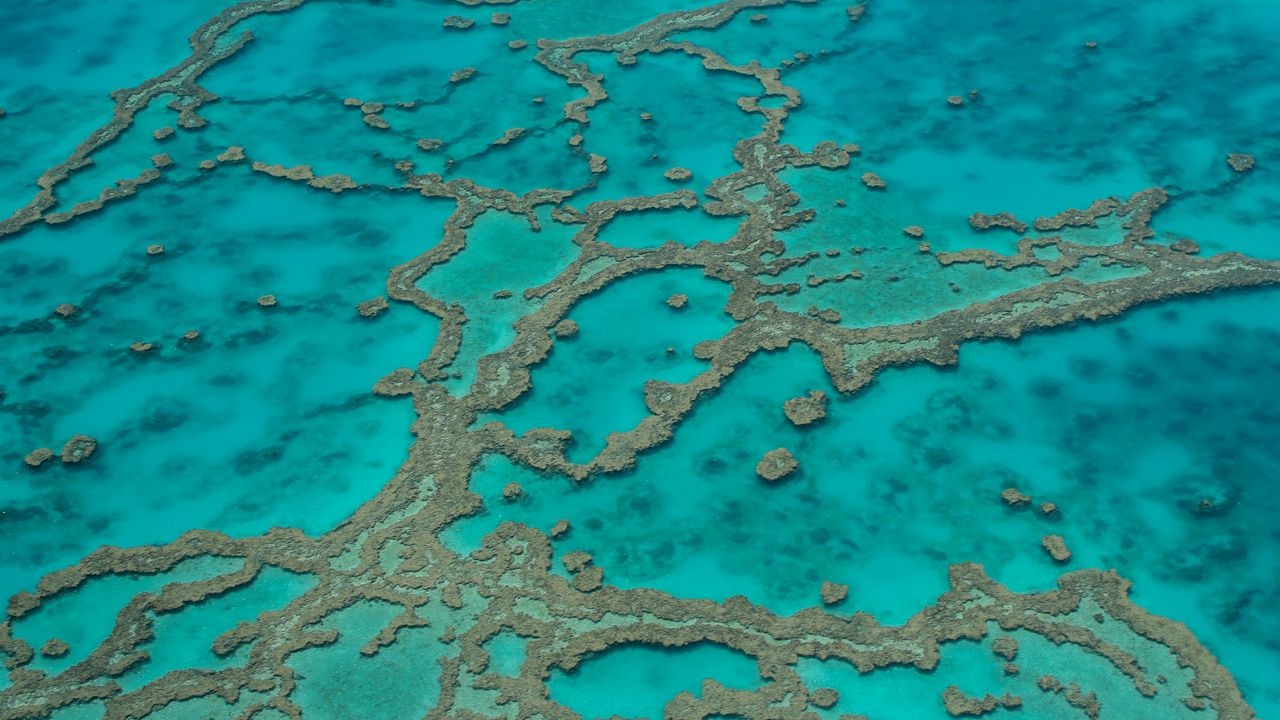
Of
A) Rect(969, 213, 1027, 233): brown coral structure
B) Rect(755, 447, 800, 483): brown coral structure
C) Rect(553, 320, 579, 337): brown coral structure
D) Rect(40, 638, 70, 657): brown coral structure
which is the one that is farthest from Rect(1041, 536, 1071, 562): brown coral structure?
Rect(40, 638, 70, 657): brown coral structure

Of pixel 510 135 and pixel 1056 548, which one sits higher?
pixel 510 135

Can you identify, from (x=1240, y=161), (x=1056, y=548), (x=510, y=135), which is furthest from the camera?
(x=510, y=135)

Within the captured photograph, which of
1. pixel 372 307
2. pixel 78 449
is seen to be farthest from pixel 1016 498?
pixel 78 449

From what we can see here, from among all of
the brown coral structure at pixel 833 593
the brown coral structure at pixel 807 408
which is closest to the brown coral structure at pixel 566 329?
the brown coral structure at pixel 807 408

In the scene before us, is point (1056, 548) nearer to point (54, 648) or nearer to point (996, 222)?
point (996, 222)

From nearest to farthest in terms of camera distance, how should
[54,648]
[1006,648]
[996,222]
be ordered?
1. [1006,648]
2. [54,648]
3. [996,222]

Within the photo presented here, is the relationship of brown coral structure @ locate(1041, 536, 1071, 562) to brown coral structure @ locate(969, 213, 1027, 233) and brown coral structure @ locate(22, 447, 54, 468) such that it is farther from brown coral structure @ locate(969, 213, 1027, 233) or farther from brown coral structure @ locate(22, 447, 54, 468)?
brown coral structure @ locate(22, 447, 54, 468)
